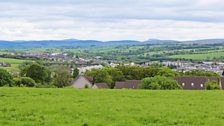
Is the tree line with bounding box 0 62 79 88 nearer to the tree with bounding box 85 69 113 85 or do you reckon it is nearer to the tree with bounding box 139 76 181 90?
the tree with bounding box 85 69 113 85

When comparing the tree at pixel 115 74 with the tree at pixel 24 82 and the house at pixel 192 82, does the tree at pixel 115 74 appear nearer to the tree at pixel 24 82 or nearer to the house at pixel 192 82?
the house at pixel 192 82

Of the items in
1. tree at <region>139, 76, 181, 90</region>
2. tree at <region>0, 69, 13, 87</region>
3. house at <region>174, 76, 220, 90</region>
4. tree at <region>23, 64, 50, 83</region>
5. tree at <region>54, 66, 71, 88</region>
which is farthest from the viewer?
tree at <region>54, 66, 71, 88</region>

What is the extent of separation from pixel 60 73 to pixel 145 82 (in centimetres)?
5846

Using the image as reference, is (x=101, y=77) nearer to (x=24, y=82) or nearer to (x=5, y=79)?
(x=24, y=82)

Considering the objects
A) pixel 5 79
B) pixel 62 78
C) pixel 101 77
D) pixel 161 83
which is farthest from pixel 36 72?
pixel 161 83

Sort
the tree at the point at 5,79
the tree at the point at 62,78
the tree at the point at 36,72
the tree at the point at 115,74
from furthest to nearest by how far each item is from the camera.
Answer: the tree at the point at 62,78, the tree at the point at 115,74, the tree at the point at 36,72, the tree at the point at 5,79

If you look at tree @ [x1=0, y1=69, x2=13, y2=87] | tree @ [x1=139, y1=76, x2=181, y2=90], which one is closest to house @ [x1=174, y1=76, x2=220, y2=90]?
tree @ [x1=139, y1=76, x2=181, y2=90]

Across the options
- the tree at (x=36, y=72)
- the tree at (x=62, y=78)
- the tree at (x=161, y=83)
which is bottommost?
the tree at (x=62, y=78)

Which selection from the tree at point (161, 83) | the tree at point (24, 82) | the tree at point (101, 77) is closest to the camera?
the tree at point (161, 83)

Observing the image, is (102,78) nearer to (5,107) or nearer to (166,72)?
(166,72)

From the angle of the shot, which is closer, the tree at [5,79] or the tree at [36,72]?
the tree at [5,79]

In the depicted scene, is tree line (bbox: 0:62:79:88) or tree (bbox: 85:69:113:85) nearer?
tree line (bbox: 0:62:79:88)

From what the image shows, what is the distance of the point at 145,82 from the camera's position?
66438 millimetres

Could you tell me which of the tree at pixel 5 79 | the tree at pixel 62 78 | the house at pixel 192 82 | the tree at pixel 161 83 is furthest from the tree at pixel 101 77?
the tree at pixel 161 83
